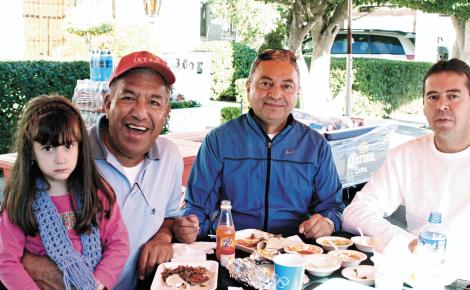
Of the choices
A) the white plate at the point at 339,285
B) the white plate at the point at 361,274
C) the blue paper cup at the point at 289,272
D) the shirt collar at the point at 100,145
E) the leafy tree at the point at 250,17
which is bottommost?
the white plate at the point at 339,285

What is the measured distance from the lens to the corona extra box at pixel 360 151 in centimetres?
635

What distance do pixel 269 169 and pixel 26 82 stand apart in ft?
25.1

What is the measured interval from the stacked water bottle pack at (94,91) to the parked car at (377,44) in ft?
42.3

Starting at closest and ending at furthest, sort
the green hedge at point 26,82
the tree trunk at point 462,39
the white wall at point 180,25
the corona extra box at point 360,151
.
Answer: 1. the corona extra box at point 360,151
2. the green hedge at point 26,82
3. the tree trunk at point 462,39
4. the white wall at point 180,25

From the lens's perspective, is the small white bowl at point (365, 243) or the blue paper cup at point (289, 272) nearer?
the blue paper cup at point (289, 272)

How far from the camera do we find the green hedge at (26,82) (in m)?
9.35

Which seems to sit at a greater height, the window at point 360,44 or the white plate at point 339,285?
the window at point 360,44

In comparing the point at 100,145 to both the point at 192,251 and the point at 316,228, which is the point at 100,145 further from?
the point at 316,228

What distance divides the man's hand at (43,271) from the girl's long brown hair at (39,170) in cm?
11

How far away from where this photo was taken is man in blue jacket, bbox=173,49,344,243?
317 centimetres

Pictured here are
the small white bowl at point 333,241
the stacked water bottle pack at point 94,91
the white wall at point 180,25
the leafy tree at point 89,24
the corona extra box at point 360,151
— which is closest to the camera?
the small white bowl at point 333,241

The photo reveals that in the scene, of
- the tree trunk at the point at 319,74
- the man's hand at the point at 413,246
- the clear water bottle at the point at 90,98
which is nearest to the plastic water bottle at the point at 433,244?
the man's hand at the point at 413,246

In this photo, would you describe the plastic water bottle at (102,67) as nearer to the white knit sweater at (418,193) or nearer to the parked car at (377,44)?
the white knit sweater at (418,193)

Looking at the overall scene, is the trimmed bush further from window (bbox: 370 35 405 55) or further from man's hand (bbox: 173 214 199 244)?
man's hand (bbox: 173 214 199 244)
